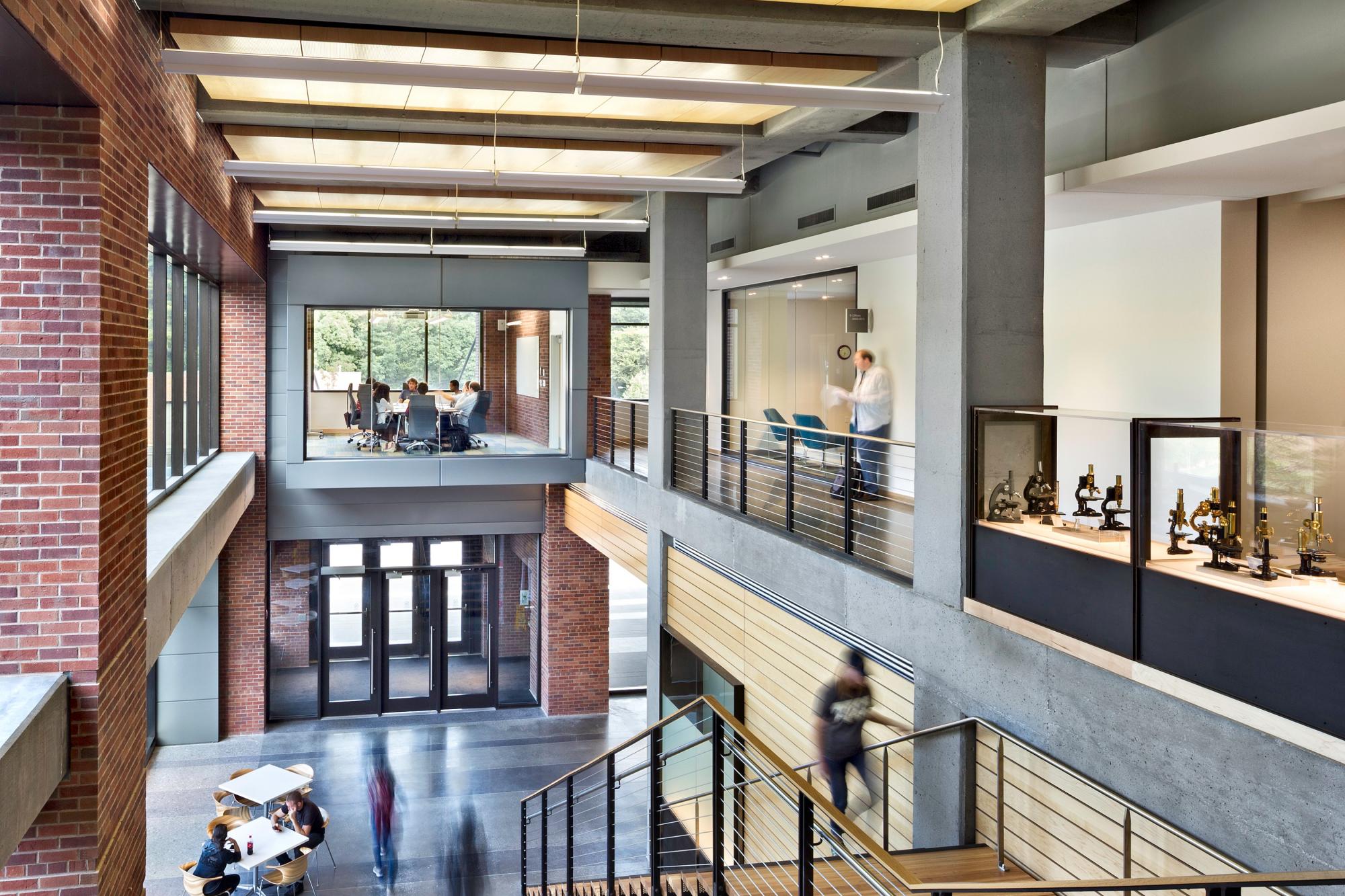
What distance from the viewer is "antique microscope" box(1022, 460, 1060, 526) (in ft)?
16.4

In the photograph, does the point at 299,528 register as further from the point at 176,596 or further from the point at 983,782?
the point at 983,782

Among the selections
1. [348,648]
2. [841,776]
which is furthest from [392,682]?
[841,776]

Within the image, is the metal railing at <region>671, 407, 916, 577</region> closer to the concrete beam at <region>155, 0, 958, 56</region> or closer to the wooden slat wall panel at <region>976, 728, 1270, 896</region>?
the wooden slat wall panel at <region>976, 728, 1270, 896</region>

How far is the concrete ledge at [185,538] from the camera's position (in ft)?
20.9

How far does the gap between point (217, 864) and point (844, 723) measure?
5.84m

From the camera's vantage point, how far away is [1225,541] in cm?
385

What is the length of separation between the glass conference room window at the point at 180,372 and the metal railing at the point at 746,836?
4130 millimetres

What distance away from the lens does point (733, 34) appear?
19.3 feet

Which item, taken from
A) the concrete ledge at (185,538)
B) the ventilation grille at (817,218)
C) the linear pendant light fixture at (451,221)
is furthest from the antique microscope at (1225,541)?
the ventilation grille at (817,218)

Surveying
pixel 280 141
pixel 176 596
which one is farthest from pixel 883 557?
pixel 280 141

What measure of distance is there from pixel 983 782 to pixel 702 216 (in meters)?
7.09

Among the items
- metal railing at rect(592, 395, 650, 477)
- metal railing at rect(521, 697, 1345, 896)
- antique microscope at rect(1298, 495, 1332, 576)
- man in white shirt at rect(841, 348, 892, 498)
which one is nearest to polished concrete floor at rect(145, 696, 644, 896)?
metal railing at rect(521, 697, 1345, 896)

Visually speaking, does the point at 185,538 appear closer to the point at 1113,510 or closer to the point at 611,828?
the point at 611,828

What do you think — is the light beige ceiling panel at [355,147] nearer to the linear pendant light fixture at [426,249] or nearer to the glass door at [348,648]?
the linear pendant light fixture at [426,249]
